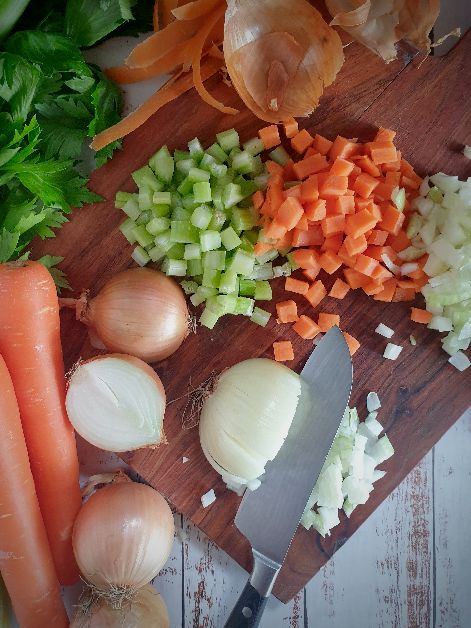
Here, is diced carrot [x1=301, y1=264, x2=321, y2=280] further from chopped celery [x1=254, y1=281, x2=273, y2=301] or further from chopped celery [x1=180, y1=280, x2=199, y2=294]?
chopped celery [x1=180, y1=280, x2=199, y2=294]

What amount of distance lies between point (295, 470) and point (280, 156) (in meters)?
0.89

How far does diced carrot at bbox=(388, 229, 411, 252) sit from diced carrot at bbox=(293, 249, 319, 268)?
222 mm

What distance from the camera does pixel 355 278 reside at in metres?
1.86

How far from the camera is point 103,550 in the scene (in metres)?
1.78

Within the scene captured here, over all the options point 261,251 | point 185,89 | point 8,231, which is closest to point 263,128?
point 185,89

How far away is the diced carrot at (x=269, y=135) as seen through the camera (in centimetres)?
183

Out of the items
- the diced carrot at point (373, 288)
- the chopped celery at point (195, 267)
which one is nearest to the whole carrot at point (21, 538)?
the chopped celery at point (195, 267)

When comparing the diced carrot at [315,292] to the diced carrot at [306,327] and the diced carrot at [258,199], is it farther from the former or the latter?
the diced carrot at [258,199]

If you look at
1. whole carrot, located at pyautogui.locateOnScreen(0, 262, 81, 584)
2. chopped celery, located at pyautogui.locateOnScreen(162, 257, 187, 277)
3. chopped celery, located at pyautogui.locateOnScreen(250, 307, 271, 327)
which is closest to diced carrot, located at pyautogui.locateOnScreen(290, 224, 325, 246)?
chopped celery, located at pyautogui.locateOnScreen(250, 307, 271, 327)

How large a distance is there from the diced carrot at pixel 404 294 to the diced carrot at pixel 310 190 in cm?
37

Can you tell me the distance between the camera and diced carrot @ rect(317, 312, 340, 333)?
74.2 inches

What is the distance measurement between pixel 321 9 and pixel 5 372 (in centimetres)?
132

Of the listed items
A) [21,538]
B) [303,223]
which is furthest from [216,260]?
[21,538]

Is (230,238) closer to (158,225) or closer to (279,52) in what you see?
(158,225)
